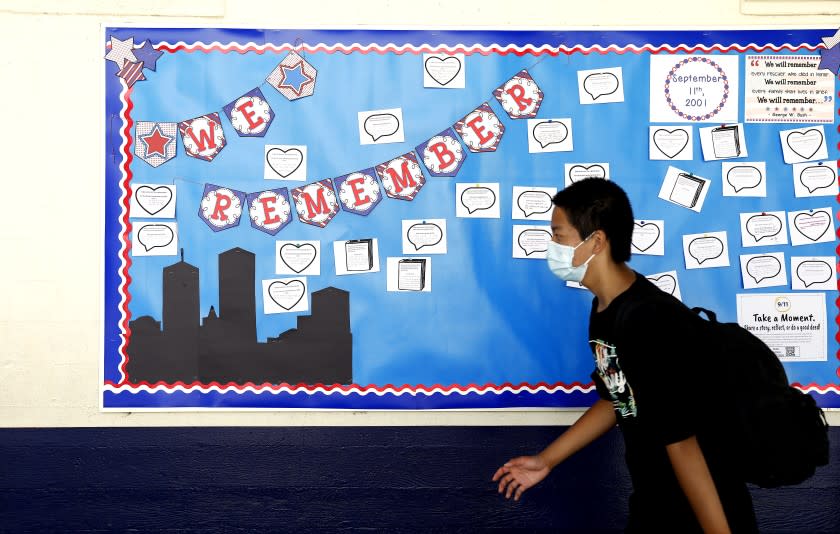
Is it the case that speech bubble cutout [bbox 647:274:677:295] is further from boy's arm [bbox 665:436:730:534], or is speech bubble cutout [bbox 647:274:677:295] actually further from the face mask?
boy's arm [bbox 665:436:730:534]

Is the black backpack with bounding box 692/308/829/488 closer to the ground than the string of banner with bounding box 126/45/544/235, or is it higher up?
closer to the ground

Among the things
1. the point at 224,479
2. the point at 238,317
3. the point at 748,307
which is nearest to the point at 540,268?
the point at 748,307

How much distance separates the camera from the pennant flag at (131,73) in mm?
3129

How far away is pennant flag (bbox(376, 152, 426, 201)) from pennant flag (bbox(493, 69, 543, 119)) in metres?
0.46

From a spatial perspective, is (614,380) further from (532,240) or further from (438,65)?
(438,65)

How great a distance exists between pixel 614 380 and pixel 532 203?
1.28 meters

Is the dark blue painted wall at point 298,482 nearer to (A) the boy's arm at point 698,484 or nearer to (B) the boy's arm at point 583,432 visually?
(B) the boy's arm at point 583,432

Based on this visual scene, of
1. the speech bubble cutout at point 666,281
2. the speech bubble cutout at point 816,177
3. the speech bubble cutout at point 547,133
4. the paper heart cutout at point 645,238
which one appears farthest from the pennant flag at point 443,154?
the speech bubble cutout at point 816,177

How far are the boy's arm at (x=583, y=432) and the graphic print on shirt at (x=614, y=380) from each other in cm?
22

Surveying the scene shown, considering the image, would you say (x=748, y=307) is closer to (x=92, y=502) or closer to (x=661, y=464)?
(x=661, y=464)

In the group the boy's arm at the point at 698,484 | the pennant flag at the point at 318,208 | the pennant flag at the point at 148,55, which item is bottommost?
the boy's arm at the point at 698,484

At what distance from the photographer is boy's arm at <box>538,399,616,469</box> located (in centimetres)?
229

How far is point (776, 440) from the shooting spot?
1.79 meters

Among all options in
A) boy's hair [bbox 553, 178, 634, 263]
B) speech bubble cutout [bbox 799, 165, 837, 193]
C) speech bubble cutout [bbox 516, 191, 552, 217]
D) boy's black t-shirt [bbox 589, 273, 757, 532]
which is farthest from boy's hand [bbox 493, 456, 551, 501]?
speech bubble cutout [bbox 799, 165, 837, 193]
